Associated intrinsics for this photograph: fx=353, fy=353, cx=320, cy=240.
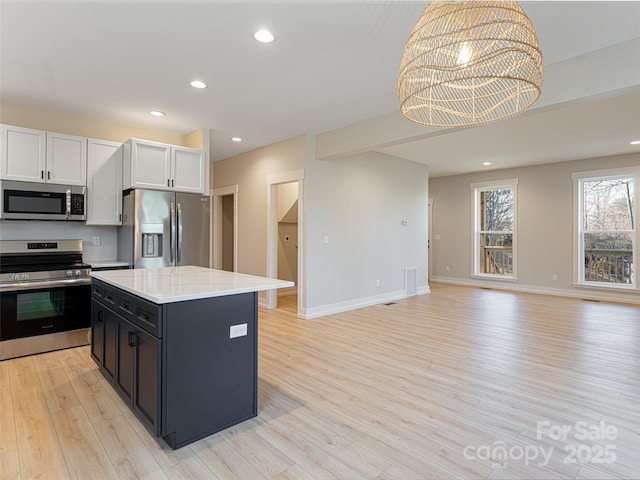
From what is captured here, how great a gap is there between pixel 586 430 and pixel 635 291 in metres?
5.55

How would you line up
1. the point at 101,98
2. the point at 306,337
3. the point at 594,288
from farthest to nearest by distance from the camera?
the point at 594,288 < the point at 306,337 < the point at 101,98

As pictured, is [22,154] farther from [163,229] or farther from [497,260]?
[497,260]

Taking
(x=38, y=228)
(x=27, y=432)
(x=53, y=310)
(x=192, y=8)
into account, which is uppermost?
(x=192, y=8)

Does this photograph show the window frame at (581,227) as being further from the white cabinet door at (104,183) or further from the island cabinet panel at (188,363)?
the white cabinet door at (104,183)

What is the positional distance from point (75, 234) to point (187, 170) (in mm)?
1526

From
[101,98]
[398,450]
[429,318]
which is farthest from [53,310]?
[429,318]

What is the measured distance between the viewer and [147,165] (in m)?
4.28

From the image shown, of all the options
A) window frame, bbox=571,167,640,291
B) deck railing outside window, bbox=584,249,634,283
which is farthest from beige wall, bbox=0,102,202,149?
deck railing outside window, bbox=584,249,634,283

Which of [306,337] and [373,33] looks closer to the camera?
[373,33]

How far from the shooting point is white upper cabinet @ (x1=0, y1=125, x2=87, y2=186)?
11.7ft

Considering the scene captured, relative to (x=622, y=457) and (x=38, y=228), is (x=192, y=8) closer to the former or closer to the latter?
(x=38, y=228)

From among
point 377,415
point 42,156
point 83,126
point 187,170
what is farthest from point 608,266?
point 42,156

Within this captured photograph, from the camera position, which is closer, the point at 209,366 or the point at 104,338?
the point at 209,366

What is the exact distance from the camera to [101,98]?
3.78 metres
